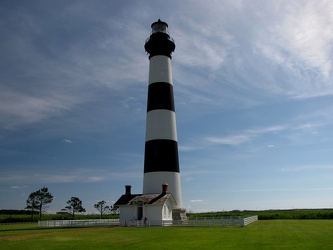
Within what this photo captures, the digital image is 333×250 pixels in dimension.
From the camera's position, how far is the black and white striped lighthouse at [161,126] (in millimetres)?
34562

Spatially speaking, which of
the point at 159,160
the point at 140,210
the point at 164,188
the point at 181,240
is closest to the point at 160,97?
the point at 159,160

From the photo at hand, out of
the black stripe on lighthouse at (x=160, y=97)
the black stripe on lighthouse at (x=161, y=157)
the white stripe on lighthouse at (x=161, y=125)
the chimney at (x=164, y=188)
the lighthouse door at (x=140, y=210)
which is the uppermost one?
the black stripe on lighthouse at (x=160, y=97)

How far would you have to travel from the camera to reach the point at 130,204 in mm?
33562

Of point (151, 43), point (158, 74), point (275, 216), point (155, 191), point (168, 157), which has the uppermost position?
point (151, 43)

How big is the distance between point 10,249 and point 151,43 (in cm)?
2988

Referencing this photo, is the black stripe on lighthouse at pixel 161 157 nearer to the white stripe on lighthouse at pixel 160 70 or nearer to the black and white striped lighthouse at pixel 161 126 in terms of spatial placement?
the black and white striped lighthouse at pixel 161 126

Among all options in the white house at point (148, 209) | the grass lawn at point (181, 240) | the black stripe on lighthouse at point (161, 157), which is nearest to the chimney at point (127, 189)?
the white house at point (148, 209)

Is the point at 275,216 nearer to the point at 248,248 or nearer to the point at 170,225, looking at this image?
the point at 170,225

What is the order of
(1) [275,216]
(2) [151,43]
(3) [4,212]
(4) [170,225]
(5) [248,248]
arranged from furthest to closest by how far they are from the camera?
(3) [4,212]
(1) [275,216]
(2) [151,43]
(4) [170,225]
(5) [248,248]

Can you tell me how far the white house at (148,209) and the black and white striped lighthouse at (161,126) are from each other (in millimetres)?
1238

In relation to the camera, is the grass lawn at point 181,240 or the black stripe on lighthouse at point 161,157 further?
the black stripe on lighthouse at point 161,157

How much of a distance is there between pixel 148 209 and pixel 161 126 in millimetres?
9177

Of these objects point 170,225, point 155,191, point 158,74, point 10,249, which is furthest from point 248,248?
point 158,74

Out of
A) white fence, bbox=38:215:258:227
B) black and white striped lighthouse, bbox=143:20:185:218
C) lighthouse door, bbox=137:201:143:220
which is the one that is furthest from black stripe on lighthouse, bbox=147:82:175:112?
white fence, bbox=38:215:258:227
